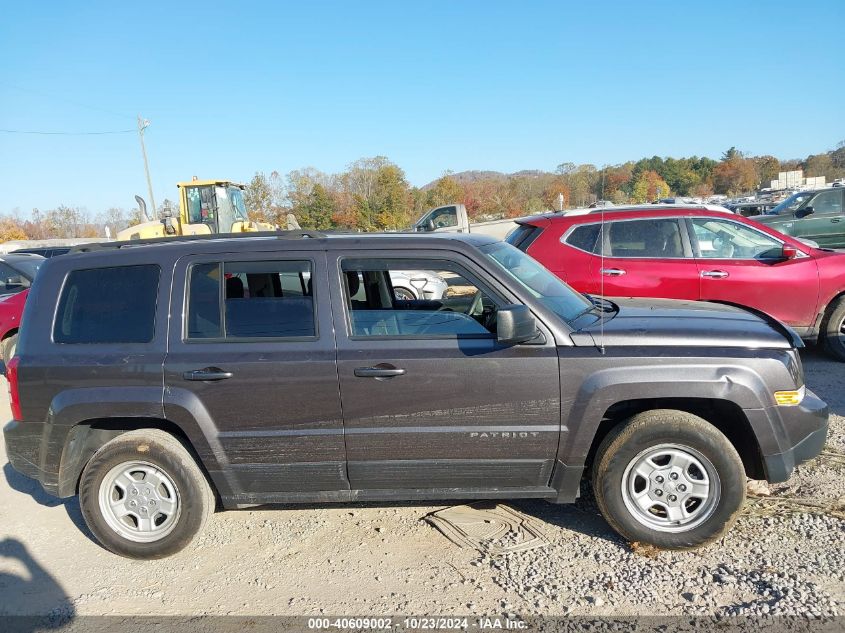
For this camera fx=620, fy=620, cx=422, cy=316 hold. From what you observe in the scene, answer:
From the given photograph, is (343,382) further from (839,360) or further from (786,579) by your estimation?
(839,360)

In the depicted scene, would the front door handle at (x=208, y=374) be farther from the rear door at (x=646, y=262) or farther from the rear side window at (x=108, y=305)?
the rear door at (x=646, y=262)

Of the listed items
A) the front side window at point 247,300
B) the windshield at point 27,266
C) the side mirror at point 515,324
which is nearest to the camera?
the side mirror at point 515,324

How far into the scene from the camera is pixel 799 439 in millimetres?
3506

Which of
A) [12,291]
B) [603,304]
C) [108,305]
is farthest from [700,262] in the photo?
[12,291]

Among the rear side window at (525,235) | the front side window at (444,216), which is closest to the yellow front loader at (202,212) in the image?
the front side window at (444,216)

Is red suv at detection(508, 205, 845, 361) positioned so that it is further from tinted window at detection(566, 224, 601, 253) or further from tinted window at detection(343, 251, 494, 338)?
tinted window at detection(343, 251, 494, 338)

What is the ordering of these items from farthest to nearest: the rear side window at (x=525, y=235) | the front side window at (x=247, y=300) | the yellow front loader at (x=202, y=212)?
the yellow front loader at (x=202, y=212)
the rear side window at (x=525, y=235)
the front side window at (x=247, y=300)

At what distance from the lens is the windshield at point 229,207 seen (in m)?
17.1

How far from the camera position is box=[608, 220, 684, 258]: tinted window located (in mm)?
6758

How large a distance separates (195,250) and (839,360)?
6.79m

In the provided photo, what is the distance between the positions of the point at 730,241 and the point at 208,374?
18.7ft

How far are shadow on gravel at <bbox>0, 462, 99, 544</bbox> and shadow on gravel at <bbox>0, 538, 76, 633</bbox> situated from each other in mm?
381

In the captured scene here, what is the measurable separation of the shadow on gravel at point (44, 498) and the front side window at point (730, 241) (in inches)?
245

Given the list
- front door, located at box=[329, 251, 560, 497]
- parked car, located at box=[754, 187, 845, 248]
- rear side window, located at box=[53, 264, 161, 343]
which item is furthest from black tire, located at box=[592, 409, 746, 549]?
parked car, located at box=[754, 187, 845, 248]
